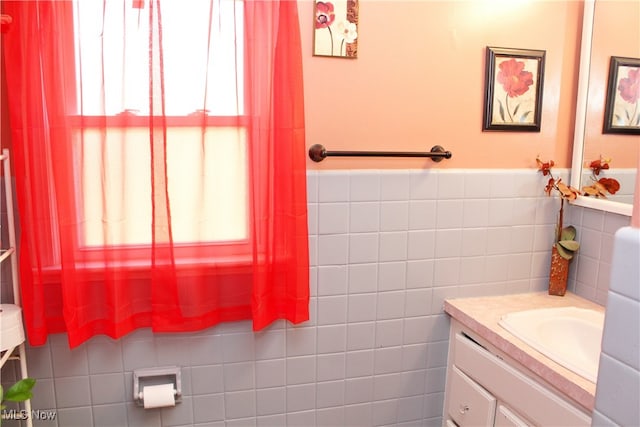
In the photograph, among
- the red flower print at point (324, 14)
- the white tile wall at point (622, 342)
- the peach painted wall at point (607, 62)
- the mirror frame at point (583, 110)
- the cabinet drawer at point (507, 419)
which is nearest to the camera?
the white tile wall at point (622, 342)

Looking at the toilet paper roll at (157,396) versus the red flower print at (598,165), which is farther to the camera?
the red flower print at (598,165)

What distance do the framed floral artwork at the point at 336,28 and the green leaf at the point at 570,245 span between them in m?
1.04

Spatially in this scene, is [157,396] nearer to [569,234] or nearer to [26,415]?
[26,415]

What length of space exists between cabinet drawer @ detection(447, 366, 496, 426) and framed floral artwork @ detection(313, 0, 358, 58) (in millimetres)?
1163

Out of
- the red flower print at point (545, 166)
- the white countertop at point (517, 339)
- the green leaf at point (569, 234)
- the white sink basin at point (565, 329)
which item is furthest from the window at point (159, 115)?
the green leaf at point (569, 234)

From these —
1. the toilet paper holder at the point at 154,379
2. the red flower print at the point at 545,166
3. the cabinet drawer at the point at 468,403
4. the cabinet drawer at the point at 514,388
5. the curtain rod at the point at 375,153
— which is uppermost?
the curtain rod at the point at 375,153

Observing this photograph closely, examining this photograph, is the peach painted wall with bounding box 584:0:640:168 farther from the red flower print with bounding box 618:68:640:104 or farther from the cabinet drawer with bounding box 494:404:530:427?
the cabinet drawer with bounding box 494:404:530:427

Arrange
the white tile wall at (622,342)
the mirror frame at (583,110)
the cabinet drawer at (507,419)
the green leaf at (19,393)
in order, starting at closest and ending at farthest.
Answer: the white tile wall at (622,342) → the green leaf at (19,393) → the cabinet drawer at (507,419) → the mirror frame at (583,110)

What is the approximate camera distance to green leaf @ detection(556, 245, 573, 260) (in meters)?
1.79

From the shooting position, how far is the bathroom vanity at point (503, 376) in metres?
1.25

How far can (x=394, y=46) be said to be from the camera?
1.60 meters

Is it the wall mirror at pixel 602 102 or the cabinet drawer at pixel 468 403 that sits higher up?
the wall mirror at pixel 602 102

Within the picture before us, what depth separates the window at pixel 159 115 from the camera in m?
1.33

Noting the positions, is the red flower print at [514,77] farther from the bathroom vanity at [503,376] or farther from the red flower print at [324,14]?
the bathroom vanity at [503,376]
